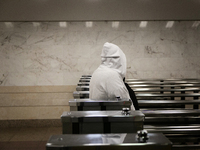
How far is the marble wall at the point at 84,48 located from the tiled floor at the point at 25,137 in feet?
3.78

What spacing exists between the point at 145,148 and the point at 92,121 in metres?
0.47

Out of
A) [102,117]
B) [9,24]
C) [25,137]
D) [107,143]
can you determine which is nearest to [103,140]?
[107,143]

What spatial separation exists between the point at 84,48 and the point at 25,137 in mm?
2536

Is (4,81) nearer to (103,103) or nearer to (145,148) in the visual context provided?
(103,103)

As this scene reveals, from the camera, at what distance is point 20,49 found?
18.9ft

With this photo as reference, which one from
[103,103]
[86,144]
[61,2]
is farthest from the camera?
[61,2]

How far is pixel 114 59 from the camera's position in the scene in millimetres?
2666

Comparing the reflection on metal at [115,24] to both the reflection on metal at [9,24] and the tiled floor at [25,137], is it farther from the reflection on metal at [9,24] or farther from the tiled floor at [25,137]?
the tiled floor at [25,137]

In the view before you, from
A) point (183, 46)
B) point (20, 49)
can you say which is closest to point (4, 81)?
point (20, 49)

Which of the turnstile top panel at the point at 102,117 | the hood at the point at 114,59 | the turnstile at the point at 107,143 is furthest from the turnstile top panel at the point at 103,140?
the hood at the point at 114,59

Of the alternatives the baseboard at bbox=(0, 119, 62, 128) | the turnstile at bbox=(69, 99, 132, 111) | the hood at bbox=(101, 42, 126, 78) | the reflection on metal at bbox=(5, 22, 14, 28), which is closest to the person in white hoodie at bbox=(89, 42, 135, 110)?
the hood at bbox=(101, 42, 126, 78)

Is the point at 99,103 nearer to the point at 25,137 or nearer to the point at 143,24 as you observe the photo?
the point at 25,137

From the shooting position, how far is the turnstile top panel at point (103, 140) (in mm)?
821

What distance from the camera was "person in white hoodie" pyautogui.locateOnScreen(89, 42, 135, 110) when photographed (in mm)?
2381
